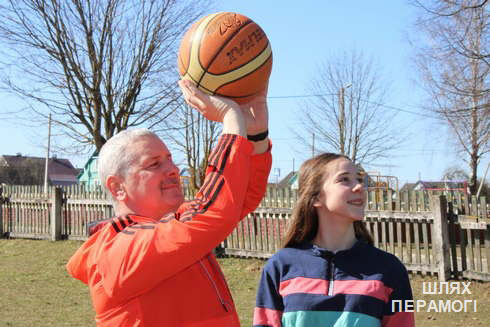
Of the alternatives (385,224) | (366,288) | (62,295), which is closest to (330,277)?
(366,288)

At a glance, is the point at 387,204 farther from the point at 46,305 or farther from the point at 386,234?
the point at 46,305

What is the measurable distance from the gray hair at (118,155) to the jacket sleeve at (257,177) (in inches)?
19.8

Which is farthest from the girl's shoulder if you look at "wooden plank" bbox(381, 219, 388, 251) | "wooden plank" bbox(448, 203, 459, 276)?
"wooden plank" bbox(381, 219, 388, 251)

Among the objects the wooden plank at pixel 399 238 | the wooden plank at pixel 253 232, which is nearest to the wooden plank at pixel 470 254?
the wooden plank at pixel 399 238

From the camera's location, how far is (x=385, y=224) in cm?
1067

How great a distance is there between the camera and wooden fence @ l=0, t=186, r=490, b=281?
9.61 meters

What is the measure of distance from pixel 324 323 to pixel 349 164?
971 mm

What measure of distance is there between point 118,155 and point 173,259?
1.93 feet

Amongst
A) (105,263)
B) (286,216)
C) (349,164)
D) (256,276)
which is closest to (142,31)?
(286,216)

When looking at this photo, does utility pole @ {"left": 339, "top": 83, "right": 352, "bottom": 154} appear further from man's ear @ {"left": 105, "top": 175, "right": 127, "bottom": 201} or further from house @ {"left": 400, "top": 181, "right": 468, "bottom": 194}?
man's ear @ {"left": 105, "top": 175, "right": 127, "bottom": 201}

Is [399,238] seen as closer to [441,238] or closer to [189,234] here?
[441,238]

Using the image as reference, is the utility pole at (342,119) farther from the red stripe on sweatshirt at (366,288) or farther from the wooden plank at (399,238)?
the red stripe on sweatshirt at (366,288)

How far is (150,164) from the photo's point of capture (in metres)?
2.25

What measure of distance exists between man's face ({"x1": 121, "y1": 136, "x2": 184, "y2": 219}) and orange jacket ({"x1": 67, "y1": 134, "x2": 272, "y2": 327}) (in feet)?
0.24
